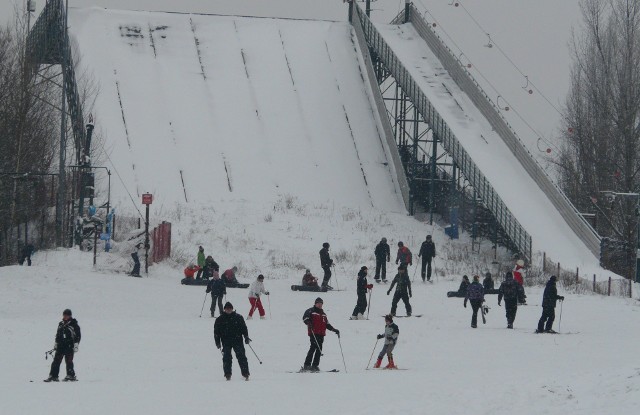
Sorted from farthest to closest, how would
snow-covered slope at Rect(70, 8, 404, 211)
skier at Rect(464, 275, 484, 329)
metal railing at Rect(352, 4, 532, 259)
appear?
snow-covered slope at Rect(70, 8, 404, 211) → metal railing at Rect(352, 4, 532, 259) → skier at Rect(464, 275, 484, 329)

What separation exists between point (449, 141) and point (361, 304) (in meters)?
21.8

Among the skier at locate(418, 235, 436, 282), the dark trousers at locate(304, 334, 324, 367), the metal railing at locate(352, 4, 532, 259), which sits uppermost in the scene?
the metal railing at locate(352, 4, 532, 259)

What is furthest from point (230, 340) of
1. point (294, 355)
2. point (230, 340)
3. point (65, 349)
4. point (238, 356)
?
point (294, 355)

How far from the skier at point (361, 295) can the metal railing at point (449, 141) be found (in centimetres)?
1407

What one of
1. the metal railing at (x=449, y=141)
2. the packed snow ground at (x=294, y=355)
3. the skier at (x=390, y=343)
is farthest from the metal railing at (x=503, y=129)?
the skier at (x=390, y=343)

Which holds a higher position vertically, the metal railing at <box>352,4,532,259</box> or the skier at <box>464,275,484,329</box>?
the metal railing at <box>352,4,532,259</box>

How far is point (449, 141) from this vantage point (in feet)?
162

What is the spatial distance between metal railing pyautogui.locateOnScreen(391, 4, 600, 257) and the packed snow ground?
7.73m

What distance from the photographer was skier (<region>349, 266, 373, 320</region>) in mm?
28250

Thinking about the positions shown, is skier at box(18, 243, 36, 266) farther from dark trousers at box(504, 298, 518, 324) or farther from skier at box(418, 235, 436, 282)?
dark trousers at box(504, 298, 518, 324)

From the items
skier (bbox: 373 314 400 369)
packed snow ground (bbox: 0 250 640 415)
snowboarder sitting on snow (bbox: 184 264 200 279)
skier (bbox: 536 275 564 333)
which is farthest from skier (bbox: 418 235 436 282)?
skier (bbox: 373 314 400 369)

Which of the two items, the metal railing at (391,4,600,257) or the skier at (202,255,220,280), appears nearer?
the skier at (202,255,220,280)

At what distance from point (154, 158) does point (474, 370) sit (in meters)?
35.5

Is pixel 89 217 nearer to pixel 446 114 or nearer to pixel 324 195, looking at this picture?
pixel 324 195
